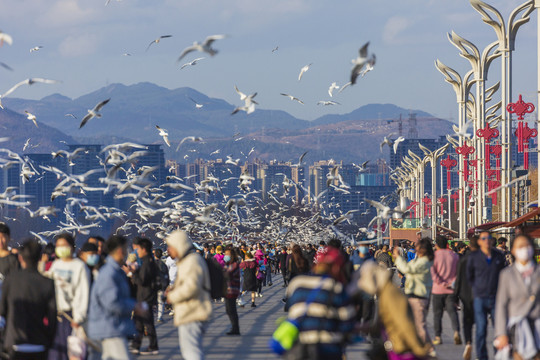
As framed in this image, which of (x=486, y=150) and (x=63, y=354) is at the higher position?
(x=486, y=150)

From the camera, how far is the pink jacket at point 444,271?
17125mm

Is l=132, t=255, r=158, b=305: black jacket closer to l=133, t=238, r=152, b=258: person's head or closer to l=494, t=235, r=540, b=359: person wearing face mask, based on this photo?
l=133, t=238, r=152, b=258: person's head

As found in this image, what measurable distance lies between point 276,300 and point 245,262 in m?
3.33

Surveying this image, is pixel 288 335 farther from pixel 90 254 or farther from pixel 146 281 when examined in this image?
pixel 146 281

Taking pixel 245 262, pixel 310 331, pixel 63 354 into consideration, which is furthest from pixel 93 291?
pixel 245 262

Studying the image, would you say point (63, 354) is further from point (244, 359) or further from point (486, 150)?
point (486, 150)

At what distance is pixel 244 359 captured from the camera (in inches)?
642

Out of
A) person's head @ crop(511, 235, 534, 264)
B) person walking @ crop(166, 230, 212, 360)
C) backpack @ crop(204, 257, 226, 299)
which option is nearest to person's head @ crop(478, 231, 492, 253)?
backpack @ crop(204, 257, 226, 299)


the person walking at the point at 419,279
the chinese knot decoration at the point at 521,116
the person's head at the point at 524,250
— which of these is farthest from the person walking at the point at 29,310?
the chinese knot decoration at the point at 521,116

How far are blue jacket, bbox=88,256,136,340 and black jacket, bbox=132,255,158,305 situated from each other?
228 inches

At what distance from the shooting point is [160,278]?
18578 mm

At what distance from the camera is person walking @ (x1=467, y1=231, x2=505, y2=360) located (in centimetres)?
1448

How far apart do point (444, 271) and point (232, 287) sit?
4982 millimetres

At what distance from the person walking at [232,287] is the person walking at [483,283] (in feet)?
21.2
